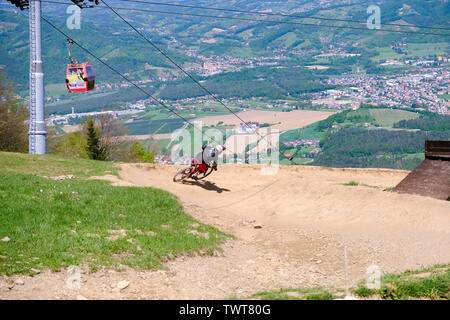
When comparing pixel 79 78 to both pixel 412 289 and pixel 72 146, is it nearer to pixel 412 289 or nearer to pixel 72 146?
pixel 412 289

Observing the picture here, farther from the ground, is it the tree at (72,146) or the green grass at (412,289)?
the tree at (72,146)

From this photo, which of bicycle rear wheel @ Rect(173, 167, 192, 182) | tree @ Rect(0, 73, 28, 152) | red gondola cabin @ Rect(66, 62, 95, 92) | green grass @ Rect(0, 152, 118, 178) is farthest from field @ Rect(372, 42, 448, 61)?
green grass @ Rect(0, 152, 118, 178)

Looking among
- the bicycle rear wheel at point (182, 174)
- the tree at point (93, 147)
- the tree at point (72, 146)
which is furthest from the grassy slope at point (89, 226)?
the tree at point (72, 146)

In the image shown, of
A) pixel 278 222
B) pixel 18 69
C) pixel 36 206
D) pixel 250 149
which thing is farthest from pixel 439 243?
pixel 18 69

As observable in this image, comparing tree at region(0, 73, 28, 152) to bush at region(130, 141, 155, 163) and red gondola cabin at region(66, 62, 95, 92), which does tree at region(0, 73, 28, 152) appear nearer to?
bush at region(130, 141, 155, 163)

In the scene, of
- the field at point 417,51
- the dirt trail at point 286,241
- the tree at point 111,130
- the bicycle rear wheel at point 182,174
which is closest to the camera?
the dirt trail at point 286,241

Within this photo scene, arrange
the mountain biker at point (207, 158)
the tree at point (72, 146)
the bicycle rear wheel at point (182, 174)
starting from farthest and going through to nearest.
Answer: the tree at point (72, 146)
the bicycle rear wheel at point (182, 174)
the mountain biker at point (207, 158)

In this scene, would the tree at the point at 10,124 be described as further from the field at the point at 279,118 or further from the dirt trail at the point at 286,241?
the field at the point at 279,118
